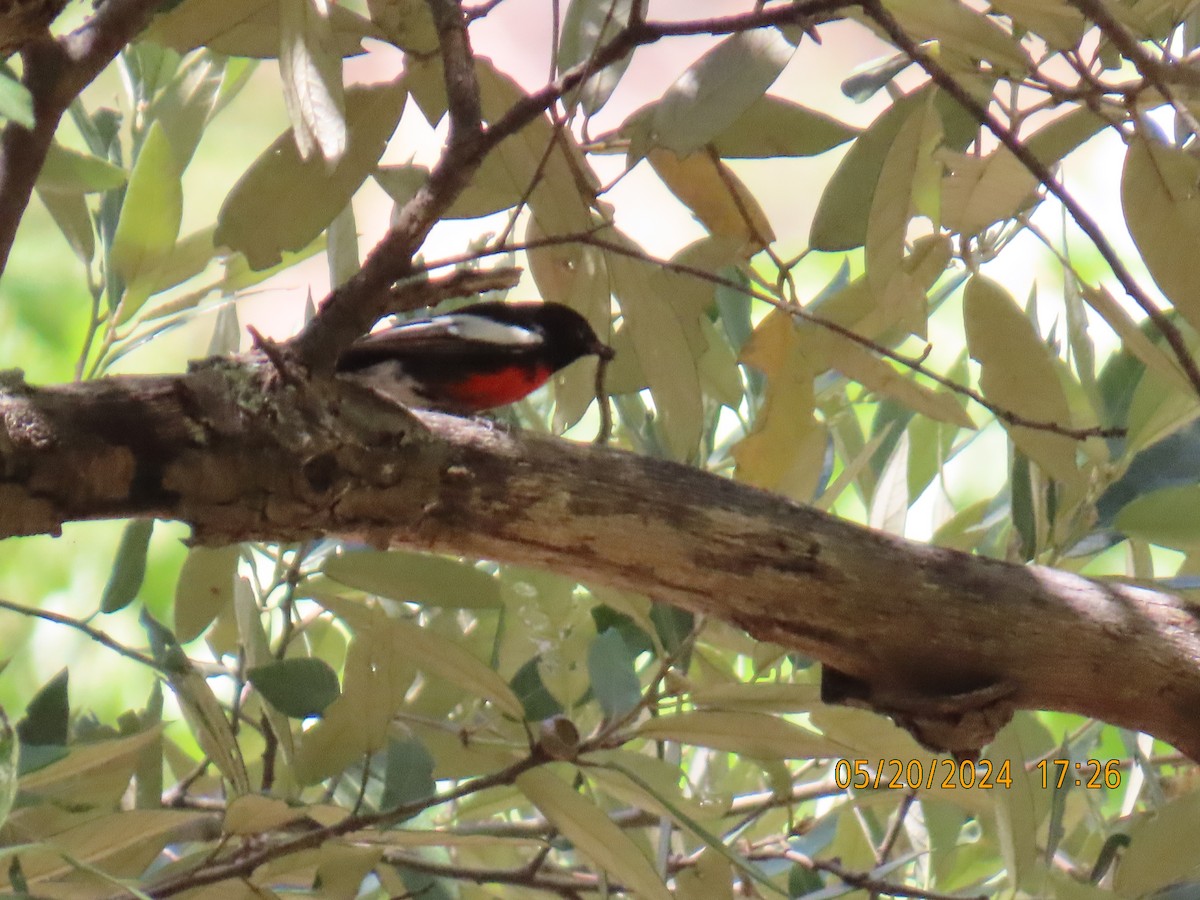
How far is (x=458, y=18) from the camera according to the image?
1076 mm

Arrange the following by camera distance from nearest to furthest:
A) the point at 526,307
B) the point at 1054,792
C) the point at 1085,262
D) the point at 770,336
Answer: the point at 770,336
the point at 1054,792
the point at 526,307
the point at 1085,262

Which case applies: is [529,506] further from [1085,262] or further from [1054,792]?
[1085,262]

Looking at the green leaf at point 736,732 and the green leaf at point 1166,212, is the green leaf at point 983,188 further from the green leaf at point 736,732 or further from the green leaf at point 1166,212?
the green leaf at point 736,732

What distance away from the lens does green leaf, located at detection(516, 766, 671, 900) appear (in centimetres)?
115

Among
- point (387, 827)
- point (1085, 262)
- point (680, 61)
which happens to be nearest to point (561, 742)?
point (387, 827)

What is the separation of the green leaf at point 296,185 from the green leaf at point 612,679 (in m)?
0.56

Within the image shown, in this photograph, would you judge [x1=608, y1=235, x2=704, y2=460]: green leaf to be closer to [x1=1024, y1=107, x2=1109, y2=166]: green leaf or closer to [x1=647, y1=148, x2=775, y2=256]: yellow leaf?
[x1=647, y1=148, x2=775, y2=256]: yellow leaf

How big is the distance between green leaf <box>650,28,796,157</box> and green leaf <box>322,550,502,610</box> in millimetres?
528

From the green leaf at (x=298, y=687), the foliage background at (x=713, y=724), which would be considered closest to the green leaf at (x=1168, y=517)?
→ the foliage background at (x=713, y=724)

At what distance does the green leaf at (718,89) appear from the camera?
1137mm

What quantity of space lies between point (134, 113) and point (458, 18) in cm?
95

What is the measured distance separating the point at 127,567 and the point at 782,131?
95 centimetres

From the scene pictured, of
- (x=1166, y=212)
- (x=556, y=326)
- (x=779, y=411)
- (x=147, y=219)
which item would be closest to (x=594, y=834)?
(x=779, y=411)

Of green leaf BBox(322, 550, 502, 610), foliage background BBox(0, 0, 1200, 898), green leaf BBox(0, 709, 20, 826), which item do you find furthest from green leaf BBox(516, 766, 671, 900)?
green leaf BBox(0, 709, 20, 826)
